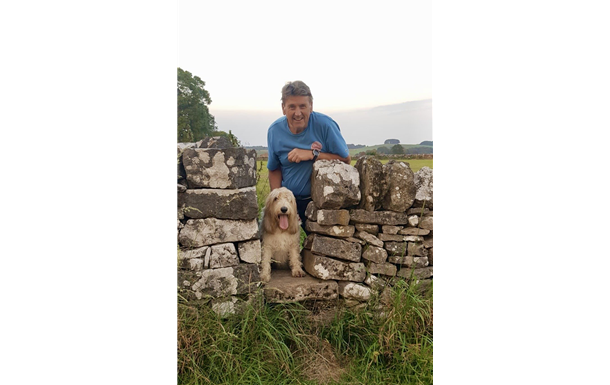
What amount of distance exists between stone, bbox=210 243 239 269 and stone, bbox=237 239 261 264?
5 cm

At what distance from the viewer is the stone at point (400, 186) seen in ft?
10.7

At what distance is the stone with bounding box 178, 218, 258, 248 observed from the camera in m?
3.02

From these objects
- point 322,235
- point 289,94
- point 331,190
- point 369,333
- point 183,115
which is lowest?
point 369,333

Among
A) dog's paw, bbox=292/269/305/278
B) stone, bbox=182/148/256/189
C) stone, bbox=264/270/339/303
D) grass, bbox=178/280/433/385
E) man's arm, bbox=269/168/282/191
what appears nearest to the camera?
grass, bbox=178/280/433/385

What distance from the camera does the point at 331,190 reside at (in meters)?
3.21

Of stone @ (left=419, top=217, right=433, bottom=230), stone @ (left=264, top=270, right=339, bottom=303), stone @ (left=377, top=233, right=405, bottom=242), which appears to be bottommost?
stone @ (left=264, top=270, right=339, bottom=303)

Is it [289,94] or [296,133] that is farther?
[296,133]

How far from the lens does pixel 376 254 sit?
327 centimetres

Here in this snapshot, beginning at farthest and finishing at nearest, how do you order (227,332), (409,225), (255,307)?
(409,225) < (255,307) < (227,332)

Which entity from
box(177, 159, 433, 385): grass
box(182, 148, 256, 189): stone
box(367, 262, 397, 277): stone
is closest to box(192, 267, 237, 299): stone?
box(177, 159, 433, 385): grass

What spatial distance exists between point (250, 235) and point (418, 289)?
1.37m

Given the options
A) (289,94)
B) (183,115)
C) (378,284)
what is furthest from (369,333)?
(183,115)

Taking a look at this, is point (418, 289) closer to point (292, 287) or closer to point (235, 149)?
point (292, 287)

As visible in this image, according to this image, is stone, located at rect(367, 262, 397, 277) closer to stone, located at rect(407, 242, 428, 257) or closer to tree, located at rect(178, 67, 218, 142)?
stone, located at rect(407, 242, 428, 257)
